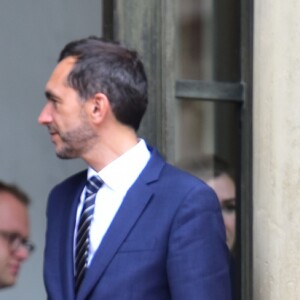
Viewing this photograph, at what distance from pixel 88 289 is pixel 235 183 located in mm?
1123

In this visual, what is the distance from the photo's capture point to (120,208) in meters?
3.80

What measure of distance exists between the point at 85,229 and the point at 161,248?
0.29 meters

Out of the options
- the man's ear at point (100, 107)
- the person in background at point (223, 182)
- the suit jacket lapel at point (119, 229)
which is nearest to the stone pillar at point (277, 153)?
the person in background at point (223, 182)

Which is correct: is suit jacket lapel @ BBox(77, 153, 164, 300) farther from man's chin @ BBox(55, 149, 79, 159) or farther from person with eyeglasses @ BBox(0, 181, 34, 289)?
person with eyeglasses @ BBox(0, 181, 34, 289)

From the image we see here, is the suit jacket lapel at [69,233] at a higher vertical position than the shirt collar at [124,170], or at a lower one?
lower

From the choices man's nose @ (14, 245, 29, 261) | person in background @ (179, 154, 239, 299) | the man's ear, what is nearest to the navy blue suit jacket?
the man's ear

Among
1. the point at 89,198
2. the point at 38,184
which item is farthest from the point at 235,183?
the point at 38,184

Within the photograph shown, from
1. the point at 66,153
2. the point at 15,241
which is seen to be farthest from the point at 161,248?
the point at 15,241

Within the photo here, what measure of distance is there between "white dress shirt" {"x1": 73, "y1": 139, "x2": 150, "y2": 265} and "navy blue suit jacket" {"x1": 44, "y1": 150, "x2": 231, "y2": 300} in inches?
1.7

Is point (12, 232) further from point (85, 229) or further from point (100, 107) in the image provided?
point (100, 107)

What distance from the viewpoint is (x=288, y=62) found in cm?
425

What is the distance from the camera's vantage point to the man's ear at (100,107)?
Answer: 12.6ft

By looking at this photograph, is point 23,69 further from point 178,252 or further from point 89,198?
point 178,252

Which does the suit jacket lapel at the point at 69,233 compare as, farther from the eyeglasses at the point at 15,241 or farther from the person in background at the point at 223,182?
the eyeglasses at the point at 15,241
